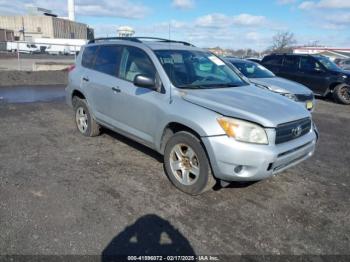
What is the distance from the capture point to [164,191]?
4039 millimetres

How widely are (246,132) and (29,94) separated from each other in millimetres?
10513

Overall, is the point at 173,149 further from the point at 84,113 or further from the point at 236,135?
the point at 84,113

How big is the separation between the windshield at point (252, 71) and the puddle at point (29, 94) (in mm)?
6316

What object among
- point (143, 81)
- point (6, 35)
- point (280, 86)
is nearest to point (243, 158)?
point (143, 81)

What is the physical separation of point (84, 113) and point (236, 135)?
3.68 meters

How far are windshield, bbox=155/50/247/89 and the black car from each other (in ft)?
28.8

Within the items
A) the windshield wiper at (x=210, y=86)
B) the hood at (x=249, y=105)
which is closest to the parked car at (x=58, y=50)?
the windshield wiper at (x=210, y=86)

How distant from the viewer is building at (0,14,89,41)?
93.1 metres

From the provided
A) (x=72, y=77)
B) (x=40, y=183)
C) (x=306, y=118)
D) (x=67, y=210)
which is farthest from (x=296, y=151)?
(x=72, y=77)

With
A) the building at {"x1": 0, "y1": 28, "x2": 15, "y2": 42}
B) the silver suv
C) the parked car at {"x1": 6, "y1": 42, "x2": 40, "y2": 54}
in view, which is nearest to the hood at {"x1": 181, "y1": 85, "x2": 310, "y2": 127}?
the silver suv

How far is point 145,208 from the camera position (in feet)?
11.8

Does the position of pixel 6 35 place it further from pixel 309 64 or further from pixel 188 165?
pixel 188 165

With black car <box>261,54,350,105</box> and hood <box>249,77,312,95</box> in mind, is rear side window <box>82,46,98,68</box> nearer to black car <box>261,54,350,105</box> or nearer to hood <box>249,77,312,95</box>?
hood <box>249,77,312,95</box>

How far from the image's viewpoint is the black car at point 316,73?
12.1 metres
